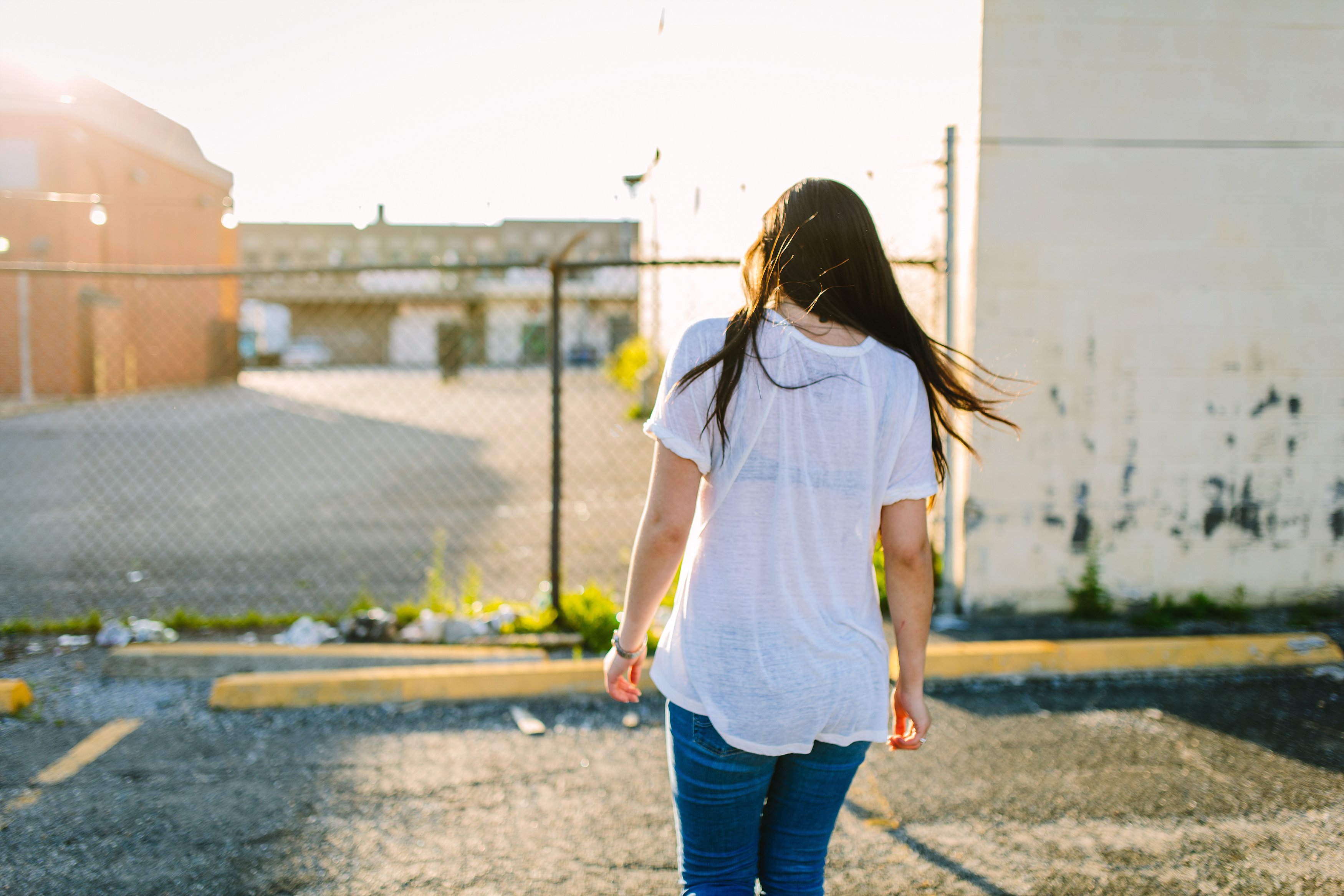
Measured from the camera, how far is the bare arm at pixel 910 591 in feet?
5.53

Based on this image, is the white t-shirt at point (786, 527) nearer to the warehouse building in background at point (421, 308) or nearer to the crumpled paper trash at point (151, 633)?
the crumpled paper trash at point (151, 633)

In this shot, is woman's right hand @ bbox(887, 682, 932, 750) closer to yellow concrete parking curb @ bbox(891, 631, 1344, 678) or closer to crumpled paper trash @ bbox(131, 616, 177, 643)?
yellow concrete parking curb @ bbox(891, 631, 1344, 678)

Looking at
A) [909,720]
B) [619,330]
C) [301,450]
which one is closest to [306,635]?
[909,720]

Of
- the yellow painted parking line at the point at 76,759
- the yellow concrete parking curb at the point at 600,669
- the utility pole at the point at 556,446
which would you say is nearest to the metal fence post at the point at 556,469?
the utility pole at the point at 556,446

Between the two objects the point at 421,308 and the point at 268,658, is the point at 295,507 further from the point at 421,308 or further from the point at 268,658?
the point at 421,308

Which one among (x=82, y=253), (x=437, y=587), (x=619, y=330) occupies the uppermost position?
(x=82, y=253)

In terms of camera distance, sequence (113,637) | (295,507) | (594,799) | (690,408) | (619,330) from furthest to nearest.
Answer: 1. (619,330)
2. (295,507)
3. (113,637)
4. (594,799)
5. (690,408)

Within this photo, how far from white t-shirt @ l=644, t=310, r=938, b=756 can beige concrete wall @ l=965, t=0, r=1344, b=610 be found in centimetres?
365

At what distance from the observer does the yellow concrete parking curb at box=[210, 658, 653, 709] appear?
4.04 metres

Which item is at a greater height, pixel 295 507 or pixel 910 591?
pixel 910 591

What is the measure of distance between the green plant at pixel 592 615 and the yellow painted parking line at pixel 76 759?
6.82 ft

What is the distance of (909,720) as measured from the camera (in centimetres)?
180

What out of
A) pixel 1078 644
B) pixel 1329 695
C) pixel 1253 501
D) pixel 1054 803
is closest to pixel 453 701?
pixel 1054 803

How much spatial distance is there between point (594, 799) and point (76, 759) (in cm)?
207
